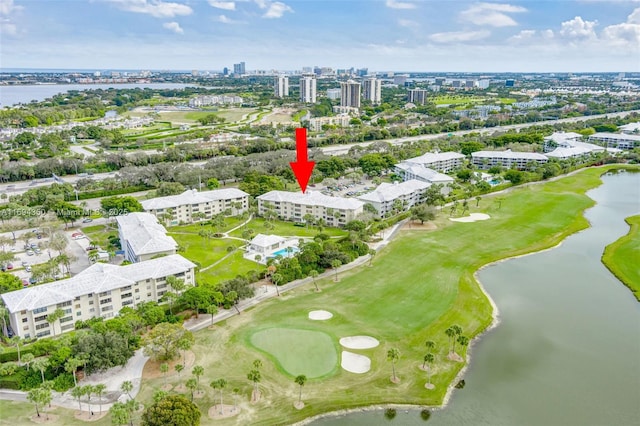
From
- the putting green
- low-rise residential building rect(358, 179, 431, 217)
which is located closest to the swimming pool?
the putting green

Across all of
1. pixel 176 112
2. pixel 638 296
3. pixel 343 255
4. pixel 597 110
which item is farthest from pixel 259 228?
pixel 597 110

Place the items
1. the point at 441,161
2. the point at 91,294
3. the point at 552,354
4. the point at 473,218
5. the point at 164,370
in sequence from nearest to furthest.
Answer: the point at 164,370 < the point at 552,354 < the point at 91,294 < the point at 473,218 < the point at 441,161

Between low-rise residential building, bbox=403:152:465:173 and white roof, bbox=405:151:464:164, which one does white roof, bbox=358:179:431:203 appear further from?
low-rise residential building, bbox=403:152:465:173

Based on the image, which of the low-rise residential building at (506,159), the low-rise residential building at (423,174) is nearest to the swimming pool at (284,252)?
the low-rise residential building at (423,174)

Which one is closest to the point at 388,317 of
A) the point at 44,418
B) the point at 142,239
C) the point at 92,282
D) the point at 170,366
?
the point at 170,366

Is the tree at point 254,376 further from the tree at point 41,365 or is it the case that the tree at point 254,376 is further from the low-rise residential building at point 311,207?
the low-rise residential building at point 311,207

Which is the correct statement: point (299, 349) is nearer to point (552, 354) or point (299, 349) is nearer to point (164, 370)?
point (164, 370)
